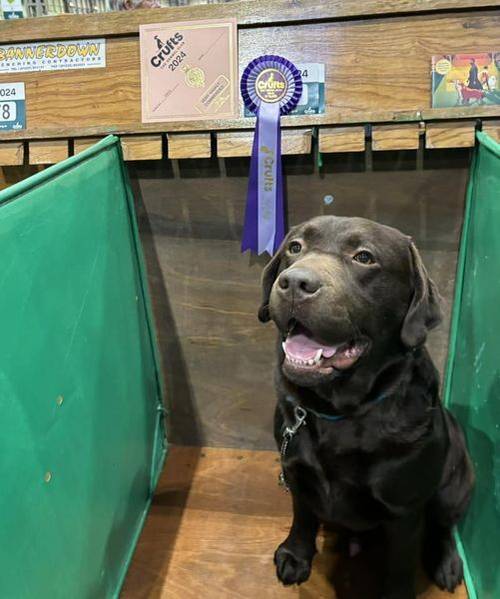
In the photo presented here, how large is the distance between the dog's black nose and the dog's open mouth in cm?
11

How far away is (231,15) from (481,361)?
1.03m

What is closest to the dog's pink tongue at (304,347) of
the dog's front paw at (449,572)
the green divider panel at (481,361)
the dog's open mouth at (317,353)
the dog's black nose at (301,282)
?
the dog's open mouth at (317,353)

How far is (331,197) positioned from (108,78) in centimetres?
67

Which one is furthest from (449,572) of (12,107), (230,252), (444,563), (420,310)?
(12,107)

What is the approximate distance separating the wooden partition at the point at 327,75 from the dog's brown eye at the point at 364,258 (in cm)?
45

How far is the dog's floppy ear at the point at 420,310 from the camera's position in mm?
1077

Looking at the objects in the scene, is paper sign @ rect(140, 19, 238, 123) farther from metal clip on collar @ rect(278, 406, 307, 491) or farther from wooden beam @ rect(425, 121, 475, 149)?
metal clip on collar @ rect(278, 406, 307, 491)

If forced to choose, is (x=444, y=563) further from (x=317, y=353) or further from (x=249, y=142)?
(x=249, y=142)

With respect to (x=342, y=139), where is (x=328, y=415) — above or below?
below

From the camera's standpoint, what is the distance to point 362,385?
1.11m

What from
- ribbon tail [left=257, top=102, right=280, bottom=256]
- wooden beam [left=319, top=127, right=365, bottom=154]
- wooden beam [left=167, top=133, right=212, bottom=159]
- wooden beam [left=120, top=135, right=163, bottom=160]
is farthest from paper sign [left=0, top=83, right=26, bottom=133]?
wooden beam [left=319, top=127, right=365, bottom=154]

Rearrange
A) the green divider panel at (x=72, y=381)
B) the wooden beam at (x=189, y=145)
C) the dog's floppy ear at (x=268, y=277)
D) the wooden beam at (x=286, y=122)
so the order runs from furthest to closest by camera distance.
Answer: the wooden beam at (x=189, y=145) → the wooden beam at (x=286, y=122) → the dog's floppy ear at (x=268, y=277) → the green divider panel at (x=72, y=381)

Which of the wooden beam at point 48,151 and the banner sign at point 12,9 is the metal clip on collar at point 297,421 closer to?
the wooden beam at point 48,151

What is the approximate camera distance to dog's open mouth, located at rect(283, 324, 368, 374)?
3.40 feet
